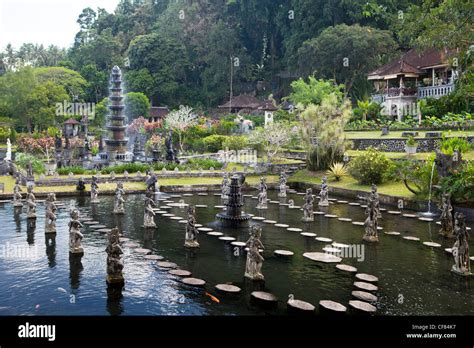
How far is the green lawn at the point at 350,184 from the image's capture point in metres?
30.4

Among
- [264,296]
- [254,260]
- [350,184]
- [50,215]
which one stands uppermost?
[350,184]

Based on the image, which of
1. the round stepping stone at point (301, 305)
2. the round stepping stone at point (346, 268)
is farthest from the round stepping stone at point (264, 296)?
the round stepping stone at point (346, 268)

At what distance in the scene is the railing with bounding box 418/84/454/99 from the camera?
53469 millimetres

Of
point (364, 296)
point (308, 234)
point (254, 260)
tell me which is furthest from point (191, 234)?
point (364, 296)

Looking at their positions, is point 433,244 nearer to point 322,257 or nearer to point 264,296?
point 322,257

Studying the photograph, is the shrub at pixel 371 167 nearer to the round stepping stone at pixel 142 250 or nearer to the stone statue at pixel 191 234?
the stone statue at pixel 191 234

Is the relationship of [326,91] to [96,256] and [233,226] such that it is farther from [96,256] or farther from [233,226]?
[96,256]

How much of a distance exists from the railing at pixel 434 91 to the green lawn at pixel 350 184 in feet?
73.1

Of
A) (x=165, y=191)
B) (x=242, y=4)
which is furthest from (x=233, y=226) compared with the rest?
(x=242, y=4)

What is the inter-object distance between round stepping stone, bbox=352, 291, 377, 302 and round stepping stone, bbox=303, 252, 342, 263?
3.27 metres

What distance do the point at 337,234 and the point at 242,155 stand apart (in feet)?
79.3

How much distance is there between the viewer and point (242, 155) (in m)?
45.2

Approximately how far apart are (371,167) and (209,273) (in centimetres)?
1963

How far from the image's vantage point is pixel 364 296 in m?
13.7
